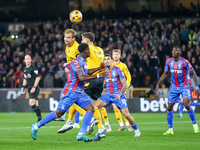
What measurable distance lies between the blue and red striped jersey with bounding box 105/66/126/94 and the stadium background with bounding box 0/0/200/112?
8.62 m

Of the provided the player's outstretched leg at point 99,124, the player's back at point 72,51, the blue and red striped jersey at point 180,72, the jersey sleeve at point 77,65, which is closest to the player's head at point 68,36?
the player's back at point 72,51

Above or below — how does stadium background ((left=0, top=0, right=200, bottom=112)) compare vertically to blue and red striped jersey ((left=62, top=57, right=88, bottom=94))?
above

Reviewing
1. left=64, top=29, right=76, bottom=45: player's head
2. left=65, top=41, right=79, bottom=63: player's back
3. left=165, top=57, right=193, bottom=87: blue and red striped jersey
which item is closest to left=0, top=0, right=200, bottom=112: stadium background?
left=165, top=57, right=193, bottom=87: blue and red striped jersey

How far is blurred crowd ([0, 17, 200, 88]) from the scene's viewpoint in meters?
20.0

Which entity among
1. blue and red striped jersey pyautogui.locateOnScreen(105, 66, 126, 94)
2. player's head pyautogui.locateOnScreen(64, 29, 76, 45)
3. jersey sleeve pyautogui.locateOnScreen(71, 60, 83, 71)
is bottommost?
blue and red striped jersey pyautogui.locateOnScreen(105, 66, 126, 94)

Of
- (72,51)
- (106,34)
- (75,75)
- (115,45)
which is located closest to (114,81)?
(72,51)

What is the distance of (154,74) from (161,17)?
7.62 meters

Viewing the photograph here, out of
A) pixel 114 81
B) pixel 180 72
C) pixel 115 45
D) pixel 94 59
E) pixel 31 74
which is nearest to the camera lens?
pixel 94 59

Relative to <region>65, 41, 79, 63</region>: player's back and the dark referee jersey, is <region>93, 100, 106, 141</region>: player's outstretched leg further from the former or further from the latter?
the dark referee jersey

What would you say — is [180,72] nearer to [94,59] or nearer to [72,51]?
[94,59]

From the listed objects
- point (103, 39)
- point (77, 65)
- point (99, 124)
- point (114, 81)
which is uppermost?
point (103, 39)

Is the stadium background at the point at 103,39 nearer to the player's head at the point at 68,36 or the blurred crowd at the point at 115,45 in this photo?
the blurred crowd at the point at 115,45

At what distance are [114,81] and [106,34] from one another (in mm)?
14282

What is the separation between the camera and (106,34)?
945 inches
